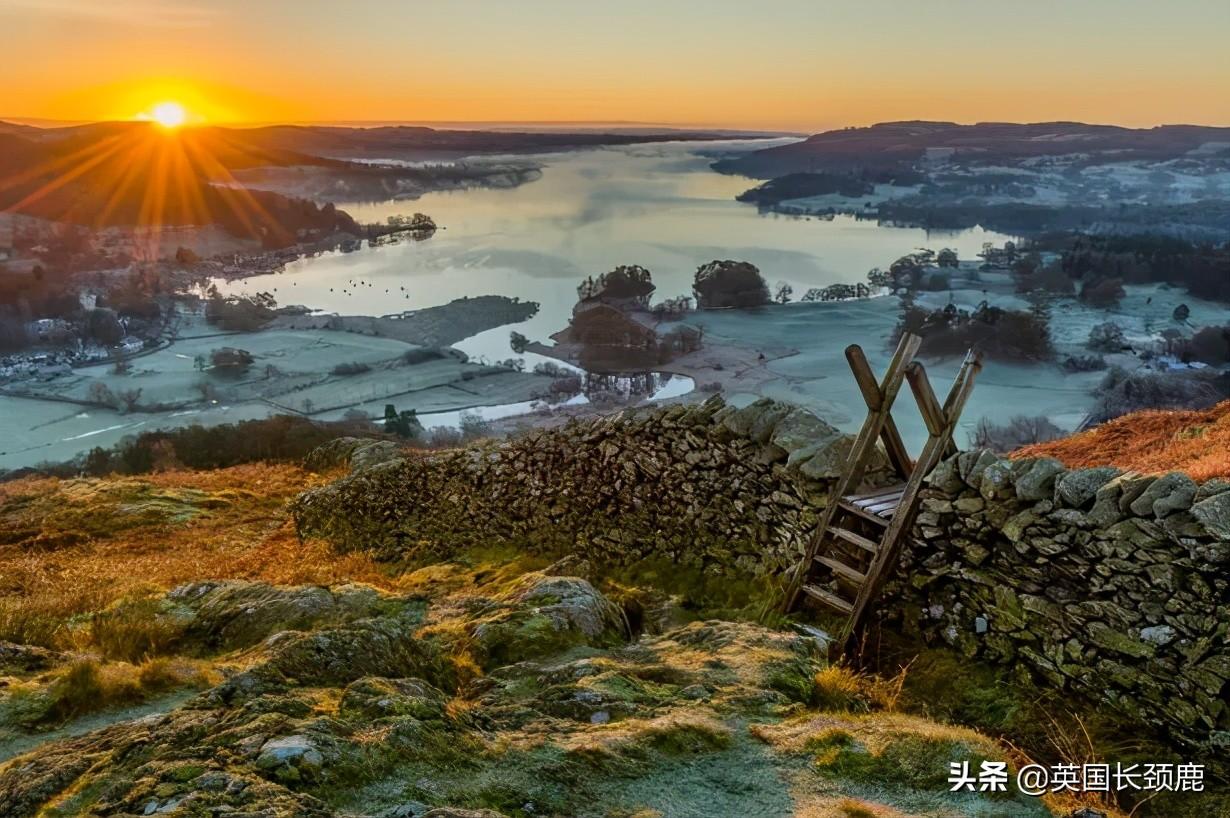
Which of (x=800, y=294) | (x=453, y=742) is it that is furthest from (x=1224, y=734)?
(x=800, y=294)

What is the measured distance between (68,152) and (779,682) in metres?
146

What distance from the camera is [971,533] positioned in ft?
23.5

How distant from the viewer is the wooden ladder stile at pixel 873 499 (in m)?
7.35

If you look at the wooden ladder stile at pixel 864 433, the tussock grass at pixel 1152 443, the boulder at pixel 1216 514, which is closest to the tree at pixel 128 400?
the tussock grass at pixel 1152 443

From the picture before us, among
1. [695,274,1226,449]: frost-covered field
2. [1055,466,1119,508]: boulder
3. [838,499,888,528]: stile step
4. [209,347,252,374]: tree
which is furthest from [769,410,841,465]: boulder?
[209,347,252,374]: tree

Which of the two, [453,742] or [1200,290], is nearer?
[453,742]

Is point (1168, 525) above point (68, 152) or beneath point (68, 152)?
beneath

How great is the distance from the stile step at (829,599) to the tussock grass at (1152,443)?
16.7 feet

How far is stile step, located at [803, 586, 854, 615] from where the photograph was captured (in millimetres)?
7664

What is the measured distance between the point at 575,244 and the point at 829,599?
393 ft

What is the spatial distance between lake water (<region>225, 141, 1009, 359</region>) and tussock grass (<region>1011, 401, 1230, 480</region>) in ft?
258

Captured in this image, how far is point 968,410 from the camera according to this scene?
202 ft

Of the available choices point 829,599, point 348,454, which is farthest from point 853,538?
point 348,454

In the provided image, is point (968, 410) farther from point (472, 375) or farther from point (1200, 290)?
point (472, 375)
